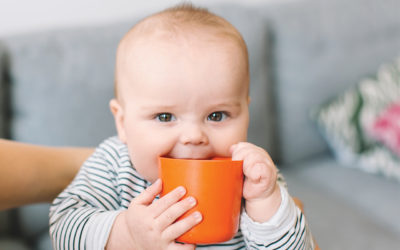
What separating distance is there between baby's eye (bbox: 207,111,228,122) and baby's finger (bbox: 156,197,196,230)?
7.9 inches

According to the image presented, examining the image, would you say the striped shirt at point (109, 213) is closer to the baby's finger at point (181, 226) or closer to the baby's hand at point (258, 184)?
the baby's hand at point (258, 184)

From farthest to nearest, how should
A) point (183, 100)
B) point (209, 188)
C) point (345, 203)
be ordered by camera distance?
point (345, 203) < point (183, 100) < point (209, 188)

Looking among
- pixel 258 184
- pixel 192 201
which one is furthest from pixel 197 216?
pixel 258 184

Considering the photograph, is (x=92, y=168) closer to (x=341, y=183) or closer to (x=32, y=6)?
(x=32, y=6)

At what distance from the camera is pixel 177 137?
791 millimetres

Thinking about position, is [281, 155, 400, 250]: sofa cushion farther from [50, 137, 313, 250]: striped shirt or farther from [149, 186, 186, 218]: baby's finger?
[149, 186, 186, 218]: baby's finger

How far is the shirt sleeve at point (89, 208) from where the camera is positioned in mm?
796

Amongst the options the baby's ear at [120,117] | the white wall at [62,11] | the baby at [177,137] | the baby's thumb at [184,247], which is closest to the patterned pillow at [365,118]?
the white wall at [62,11]

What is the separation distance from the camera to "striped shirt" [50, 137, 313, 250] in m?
0.78

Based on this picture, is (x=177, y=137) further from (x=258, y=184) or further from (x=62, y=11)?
(x=62, y=11)

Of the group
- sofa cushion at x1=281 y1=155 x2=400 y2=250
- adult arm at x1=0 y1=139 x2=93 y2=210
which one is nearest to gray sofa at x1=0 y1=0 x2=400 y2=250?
sofa cushion at x1=281 y1=155 x2=400 y2=250

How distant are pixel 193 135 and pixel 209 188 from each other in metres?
0.12

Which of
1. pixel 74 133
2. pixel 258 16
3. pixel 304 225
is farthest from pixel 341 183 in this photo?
pixel 74 133

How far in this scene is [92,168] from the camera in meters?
0.95
